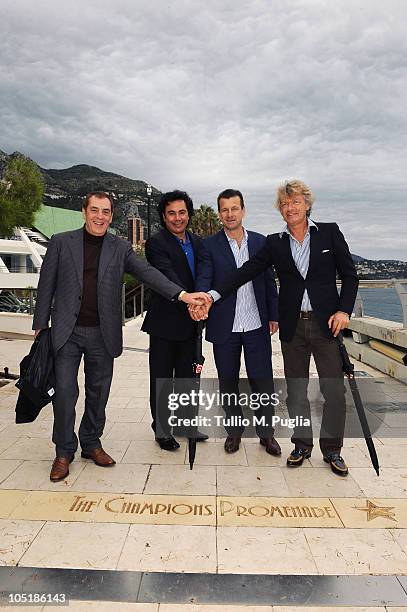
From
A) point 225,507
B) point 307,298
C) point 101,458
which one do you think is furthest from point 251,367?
point 101,458

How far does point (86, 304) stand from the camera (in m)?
3.60

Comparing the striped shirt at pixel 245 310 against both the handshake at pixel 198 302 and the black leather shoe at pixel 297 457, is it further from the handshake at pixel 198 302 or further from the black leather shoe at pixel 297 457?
the black leather shoe at pixel 297 457

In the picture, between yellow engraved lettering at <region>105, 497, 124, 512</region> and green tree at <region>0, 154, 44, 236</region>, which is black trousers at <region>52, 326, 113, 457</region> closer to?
yellow engraved lettering at <region>105, 497, 124, 512</region>

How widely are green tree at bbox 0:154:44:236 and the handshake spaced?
82.6ft

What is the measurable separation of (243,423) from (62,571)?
88.3 inches

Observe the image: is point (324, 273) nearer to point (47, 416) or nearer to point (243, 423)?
point (243, 423)

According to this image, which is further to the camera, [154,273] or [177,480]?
[154,273]

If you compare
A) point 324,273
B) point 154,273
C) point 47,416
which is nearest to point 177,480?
point 154,273

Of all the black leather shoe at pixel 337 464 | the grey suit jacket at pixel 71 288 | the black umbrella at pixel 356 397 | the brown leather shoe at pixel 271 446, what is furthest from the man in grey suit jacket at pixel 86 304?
the black leather shoe at pixel 337 464

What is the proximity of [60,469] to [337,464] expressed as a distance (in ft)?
7.13

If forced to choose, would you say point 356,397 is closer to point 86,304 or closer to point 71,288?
point 86,304

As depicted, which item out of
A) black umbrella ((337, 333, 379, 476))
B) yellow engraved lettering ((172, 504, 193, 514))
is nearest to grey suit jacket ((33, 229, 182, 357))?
yellow engraved lettering ((172, 504, 193, 514))

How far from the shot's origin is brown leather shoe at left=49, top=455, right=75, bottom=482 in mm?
3477

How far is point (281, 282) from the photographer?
12.1 ft
